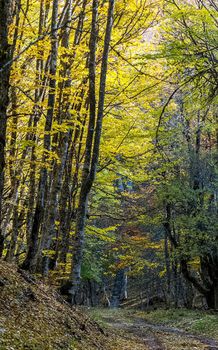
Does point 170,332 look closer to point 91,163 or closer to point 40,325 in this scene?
point 91,163

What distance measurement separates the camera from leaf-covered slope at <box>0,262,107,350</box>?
4828 millimetres

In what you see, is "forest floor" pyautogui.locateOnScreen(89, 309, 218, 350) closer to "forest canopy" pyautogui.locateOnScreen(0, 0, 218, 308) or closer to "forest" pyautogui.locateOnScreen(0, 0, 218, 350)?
"forest" pyautogui.locateOnScreen(0, 0, 218, 350)

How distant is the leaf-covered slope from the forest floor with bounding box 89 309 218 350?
1502mm

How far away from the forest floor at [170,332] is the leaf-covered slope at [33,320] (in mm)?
1502

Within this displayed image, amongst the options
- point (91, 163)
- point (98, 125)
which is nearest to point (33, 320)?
point (91, 163)

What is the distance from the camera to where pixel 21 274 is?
7699 mm

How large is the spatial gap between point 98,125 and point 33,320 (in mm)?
4781

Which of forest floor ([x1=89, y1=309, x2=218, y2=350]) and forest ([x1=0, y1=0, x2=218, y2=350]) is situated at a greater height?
forest ([x1=0, y1=0, x2=218, y2=350])

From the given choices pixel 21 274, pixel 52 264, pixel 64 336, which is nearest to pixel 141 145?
pixel 52 264

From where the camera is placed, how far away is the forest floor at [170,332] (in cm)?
943

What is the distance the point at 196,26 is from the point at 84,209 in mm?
4705

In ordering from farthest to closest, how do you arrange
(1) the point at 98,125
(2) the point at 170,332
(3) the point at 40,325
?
(2) the point at 170,332, (1) the point at 98,125, (3) the point at 40,325

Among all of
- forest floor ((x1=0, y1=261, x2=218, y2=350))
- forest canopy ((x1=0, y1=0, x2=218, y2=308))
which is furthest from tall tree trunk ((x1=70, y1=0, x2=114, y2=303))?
forest floor ((x1=0, y1=261, x2=218, y2=350))

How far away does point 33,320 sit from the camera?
589 centimetres
